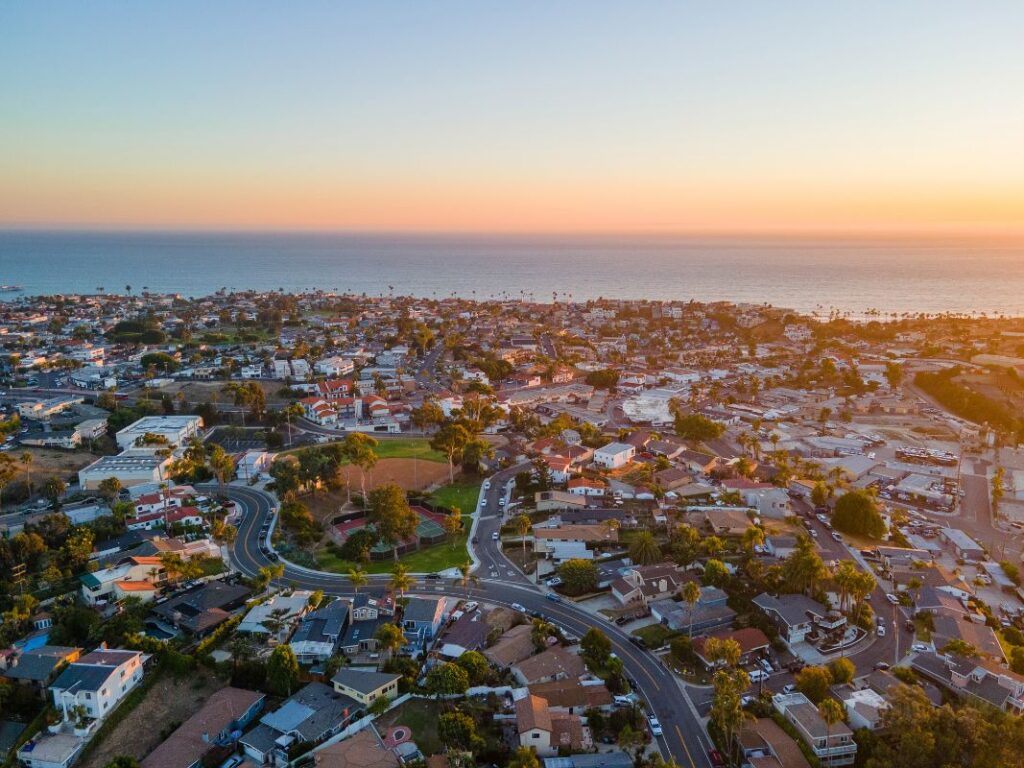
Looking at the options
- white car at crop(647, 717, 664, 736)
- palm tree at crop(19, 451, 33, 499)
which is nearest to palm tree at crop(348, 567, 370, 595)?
white car at crop(647, 717, 664, 736)

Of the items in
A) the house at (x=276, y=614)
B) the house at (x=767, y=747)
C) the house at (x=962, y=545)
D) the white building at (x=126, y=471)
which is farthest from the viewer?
the white building at (x=126, y=471)

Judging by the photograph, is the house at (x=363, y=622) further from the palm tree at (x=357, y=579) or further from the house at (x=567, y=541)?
the house at (x=567, y=541)

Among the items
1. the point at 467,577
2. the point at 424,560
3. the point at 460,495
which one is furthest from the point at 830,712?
the point at 460,495

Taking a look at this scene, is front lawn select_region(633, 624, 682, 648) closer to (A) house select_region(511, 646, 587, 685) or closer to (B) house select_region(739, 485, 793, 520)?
(A) house select_region(511, 646, 587, 685)

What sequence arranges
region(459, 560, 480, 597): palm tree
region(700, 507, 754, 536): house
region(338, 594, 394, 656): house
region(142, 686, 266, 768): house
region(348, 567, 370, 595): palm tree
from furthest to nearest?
region(700, 507, 754, 536): house
region(459, 560, 480, 597): palm tree
region(348, 567, 370, 595): palm tree
region(338, 594, 394, 656): house
region(142, 686, 266, 768): house

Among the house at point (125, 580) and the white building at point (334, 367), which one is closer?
the house at point (125, 580)

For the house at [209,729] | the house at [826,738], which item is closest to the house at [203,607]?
the house at [209,729]

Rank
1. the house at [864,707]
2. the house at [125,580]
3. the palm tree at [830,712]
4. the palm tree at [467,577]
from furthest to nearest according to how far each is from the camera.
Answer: the palm tree at [467,577], the house at [125,580], the house at [864,707], the palm tree at [830,712]

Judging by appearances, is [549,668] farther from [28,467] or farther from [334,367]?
[334,367]
